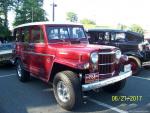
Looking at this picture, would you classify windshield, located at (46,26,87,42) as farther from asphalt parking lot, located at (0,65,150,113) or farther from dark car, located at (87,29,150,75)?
dark car, located at (87,29,150,75)

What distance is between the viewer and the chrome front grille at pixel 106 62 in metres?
6.36

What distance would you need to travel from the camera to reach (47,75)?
284 inches

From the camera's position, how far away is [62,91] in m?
6.52

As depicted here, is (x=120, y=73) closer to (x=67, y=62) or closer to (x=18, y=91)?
(x=67, y=62)

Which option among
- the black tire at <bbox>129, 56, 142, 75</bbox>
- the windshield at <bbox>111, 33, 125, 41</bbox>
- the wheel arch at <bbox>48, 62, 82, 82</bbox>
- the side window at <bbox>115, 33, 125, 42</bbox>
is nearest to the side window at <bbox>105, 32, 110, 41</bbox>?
the windshield at <bbox>111, 33, 125, 41</bbox>

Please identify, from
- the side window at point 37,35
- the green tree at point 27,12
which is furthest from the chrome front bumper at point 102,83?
the green tree at point 27,12

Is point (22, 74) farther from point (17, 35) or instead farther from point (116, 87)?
point (116, 87)

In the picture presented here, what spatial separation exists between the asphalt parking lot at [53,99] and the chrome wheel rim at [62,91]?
0.84ft

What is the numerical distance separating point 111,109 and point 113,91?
4.57ft

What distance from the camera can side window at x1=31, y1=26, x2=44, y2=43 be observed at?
25.1 ft

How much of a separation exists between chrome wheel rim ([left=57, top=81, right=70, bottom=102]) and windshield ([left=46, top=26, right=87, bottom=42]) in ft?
4.85

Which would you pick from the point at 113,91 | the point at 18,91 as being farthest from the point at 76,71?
the point at 18,91

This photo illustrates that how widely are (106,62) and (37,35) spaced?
8.19ft

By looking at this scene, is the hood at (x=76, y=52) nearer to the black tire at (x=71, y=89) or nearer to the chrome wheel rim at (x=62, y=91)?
the black tire at (x=71, y=89)
